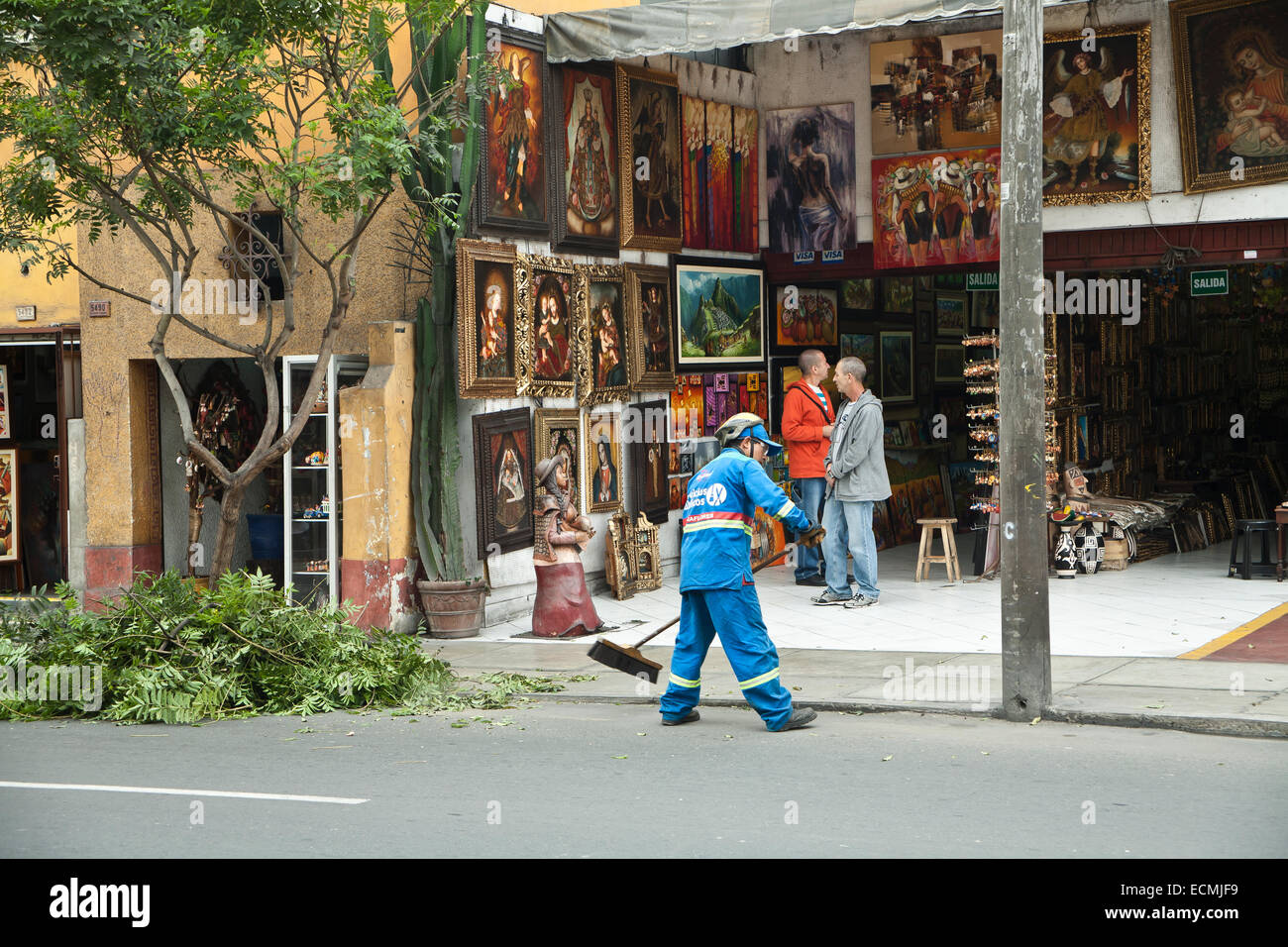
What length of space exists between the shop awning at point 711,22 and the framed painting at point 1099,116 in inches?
96.5

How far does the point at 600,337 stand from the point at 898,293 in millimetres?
5528

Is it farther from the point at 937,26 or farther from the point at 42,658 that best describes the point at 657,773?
the point at 937,26

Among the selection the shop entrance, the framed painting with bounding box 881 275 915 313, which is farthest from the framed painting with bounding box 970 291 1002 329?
the shop entrance

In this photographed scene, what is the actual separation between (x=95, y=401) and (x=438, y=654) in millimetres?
5599

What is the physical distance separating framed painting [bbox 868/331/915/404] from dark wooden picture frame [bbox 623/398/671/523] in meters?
3.87

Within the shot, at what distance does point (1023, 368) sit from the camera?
9.29m

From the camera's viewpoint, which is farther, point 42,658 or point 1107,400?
point 1107,400

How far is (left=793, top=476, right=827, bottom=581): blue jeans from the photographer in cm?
1532

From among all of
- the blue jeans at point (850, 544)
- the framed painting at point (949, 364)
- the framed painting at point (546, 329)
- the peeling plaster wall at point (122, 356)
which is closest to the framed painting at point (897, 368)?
the framed painting at point (949, 364)

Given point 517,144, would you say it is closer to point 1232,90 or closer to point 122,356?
point 122,356

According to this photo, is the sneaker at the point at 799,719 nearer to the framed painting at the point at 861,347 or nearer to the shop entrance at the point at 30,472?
the framed painting at the point at 861,347
